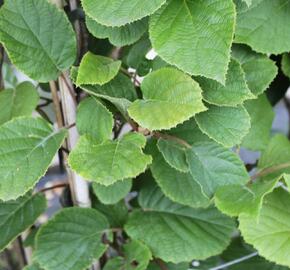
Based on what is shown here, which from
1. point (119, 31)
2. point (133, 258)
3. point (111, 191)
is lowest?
point (133, 258)

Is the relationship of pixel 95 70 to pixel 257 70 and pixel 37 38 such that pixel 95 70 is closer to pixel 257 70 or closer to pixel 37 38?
pixel 37 38

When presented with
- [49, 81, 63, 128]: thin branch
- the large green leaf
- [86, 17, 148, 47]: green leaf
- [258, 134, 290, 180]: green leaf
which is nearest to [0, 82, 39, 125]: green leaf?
[49, 81, 63, 128]: thin branch

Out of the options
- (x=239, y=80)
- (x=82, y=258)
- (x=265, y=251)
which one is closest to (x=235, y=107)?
(x=239, y=80)

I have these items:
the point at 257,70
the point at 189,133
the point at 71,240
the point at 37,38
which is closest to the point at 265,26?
the point at 257,70

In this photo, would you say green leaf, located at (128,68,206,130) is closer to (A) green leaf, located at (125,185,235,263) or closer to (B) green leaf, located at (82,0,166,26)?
(B) green leaf, located at (82,0,166,26)

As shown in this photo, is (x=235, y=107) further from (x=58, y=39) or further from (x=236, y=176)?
(x=58, y=39)

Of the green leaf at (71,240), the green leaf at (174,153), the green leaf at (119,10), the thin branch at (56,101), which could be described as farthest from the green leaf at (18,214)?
the green leaf at (119,10)
